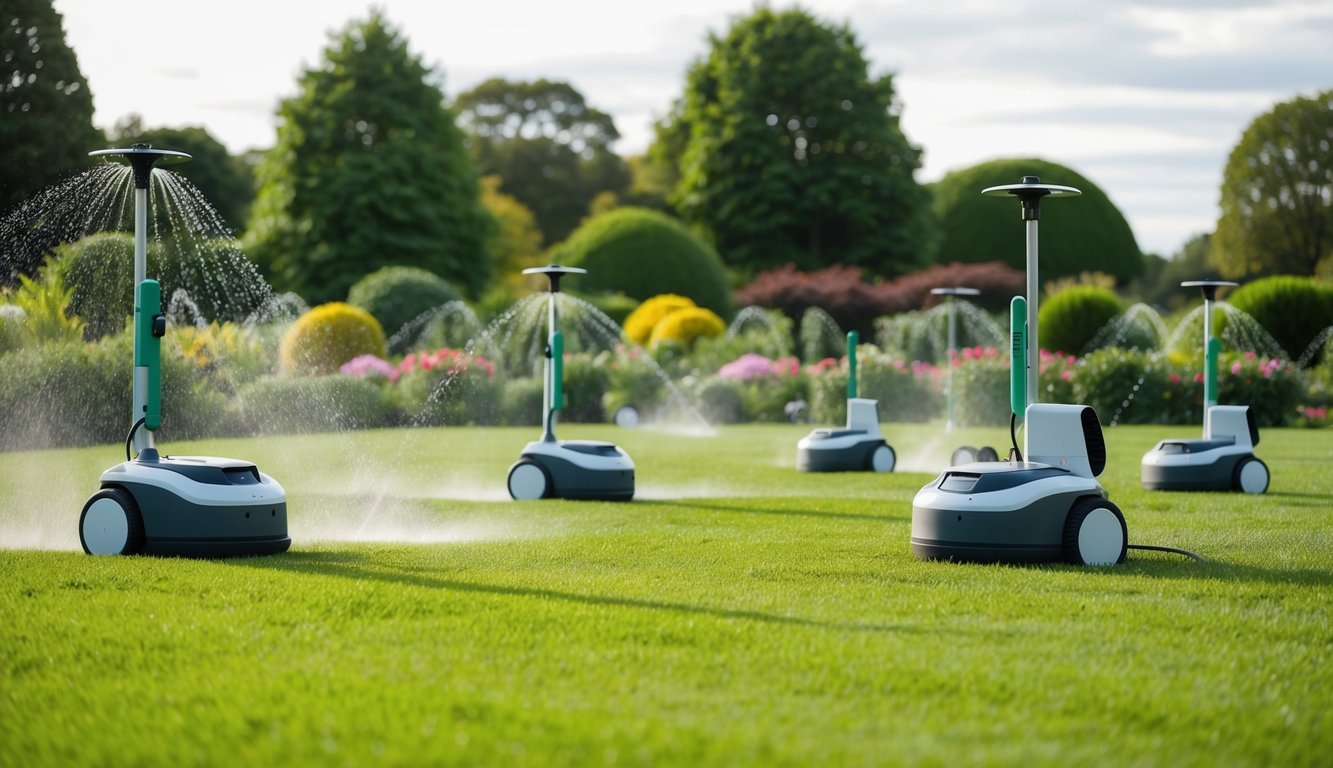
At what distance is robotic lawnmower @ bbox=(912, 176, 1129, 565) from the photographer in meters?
6.25

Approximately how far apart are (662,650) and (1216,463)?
285 inches

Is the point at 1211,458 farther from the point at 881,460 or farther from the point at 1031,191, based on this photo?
the point at 1031,191

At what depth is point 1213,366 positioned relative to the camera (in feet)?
33.4

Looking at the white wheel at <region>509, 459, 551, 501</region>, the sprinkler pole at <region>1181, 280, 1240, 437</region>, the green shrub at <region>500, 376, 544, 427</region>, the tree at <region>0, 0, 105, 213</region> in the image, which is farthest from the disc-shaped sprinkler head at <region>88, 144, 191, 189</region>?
the tree at <region>0, 0, 105, 213</region>

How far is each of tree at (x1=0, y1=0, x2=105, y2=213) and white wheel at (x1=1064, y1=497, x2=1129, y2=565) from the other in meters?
21.3

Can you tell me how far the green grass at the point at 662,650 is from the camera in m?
3.33

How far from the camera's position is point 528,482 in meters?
10.0

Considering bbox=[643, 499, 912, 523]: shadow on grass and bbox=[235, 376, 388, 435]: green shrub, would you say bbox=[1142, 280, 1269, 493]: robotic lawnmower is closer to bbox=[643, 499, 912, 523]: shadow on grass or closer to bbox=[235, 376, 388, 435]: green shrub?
bbox=[643, 499, 912, 523]: shadow on grass

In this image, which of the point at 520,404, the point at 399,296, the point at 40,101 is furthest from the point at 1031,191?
the point at 40,101

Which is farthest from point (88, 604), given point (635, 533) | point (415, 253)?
point (415, 253)

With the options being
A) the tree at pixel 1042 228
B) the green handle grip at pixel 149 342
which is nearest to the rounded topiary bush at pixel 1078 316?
the tree at pixel 1042 228

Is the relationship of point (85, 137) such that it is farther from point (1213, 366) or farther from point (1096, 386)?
point (1213, 366)

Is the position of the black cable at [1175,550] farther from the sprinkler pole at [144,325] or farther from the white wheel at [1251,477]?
the sprinkler pole at [144,325]

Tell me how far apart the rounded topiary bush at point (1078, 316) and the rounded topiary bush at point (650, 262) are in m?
9.14
